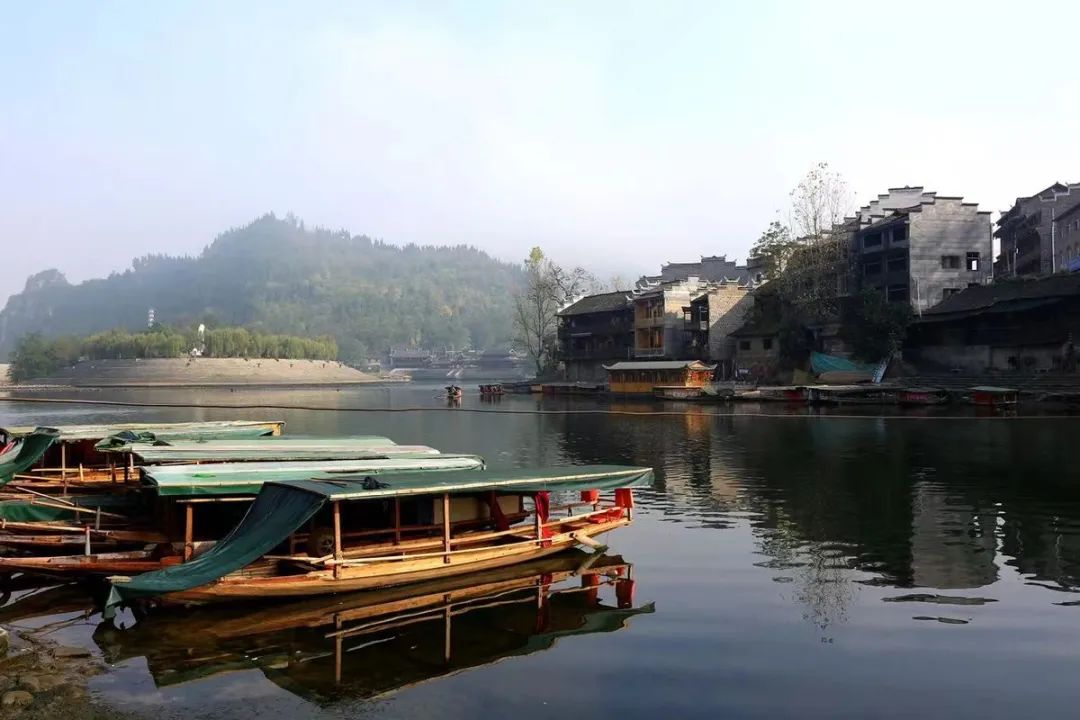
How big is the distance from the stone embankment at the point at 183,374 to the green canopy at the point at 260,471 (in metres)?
136

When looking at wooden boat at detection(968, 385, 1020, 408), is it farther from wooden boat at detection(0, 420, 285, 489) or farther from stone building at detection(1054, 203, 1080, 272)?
wooden boat at detection(0, 420, 285, 489)

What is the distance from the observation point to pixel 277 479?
1530cm

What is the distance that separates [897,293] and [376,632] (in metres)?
66.1

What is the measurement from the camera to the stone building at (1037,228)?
71.0m

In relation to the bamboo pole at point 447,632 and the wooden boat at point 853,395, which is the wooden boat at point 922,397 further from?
the bamboo pole at point 447,632

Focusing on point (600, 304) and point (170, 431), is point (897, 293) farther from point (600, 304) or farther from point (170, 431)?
point (170, 431)

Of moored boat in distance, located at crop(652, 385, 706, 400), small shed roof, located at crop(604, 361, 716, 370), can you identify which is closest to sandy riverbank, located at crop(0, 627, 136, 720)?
moored boat in distance, located at crop(652, 385, 706, 400)

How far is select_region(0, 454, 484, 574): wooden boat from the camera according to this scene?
14000 millimetres

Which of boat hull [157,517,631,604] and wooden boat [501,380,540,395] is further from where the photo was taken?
wooden boat [501,380,540,395]

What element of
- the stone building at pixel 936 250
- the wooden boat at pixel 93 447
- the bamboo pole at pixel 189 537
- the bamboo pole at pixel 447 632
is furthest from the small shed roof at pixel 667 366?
the bamboo pole at pixel 189 537

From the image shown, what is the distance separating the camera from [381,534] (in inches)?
611

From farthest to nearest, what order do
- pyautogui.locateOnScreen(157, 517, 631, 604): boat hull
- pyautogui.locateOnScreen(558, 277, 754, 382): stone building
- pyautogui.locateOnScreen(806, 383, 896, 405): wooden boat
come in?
pyautogui.locateOnScreen(558, 277, 754, 382): stone building, pyautogui.locateOnScreen(806, 383, 896, 405): wooden boat, pyautogui.locateOnScreen(157, 517, 631, 604): boat hull

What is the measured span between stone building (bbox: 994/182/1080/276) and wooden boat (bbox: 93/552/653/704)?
2621 inches

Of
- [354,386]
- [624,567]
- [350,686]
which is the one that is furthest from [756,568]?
[354,386]
